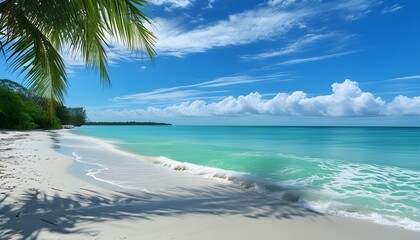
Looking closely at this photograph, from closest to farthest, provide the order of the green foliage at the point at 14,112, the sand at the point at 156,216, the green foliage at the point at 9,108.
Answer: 1. the sand at the point at 156,216
2. the green foliage at the point at 9,108
3. the green foliage at the point at 14,112

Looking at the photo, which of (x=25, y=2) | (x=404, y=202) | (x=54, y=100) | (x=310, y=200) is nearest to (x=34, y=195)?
(x=54, y=100)

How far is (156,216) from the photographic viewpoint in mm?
4285

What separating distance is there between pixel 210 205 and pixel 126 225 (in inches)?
66.5

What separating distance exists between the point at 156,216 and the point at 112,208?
0.74 metres

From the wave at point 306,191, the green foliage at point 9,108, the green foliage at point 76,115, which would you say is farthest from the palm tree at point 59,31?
the green foliage at point 9,108

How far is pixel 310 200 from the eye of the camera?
597 cm

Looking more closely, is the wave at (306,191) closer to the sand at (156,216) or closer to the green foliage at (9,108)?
the sand at (156,216)

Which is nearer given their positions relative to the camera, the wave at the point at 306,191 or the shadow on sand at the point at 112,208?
the shadow on sand at the point at 112,208

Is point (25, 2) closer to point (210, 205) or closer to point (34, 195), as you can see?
point (34, 195)

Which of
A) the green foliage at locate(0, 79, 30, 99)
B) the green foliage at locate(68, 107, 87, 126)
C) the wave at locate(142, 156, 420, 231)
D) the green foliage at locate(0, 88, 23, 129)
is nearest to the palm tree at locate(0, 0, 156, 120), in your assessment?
the green foliage at locate(0, 79, 30, 99)

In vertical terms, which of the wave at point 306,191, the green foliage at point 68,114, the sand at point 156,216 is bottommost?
the wave at point 306,191

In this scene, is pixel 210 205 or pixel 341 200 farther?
pixel 341 200

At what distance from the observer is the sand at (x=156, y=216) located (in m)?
3.61

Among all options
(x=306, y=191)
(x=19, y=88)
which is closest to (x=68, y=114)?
(x=19, y=88)
